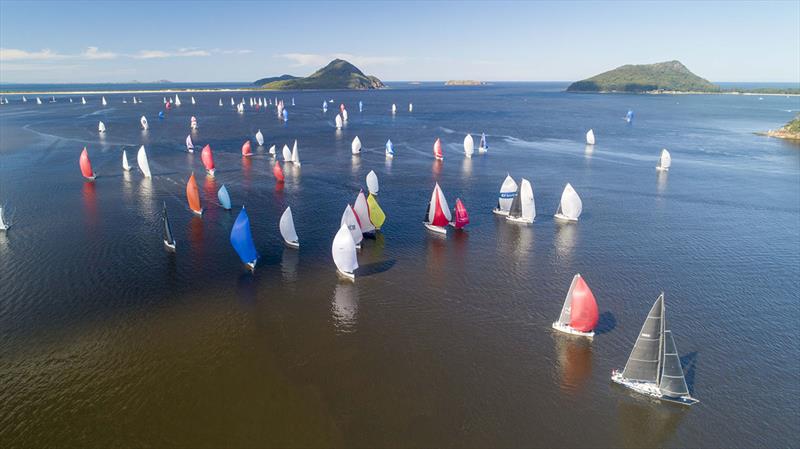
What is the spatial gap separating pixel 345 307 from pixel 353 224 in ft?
36.2

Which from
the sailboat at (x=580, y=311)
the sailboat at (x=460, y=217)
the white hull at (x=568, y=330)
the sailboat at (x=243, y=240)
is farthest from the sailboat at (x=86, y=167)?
the sailboat at (x=580, y=311)

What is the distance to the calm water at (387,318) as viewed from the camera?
24.0 m

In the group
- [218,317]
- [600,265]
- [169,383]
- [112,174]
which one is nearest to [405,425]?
[169,383]

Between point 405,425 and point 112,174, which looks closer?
point 405,425

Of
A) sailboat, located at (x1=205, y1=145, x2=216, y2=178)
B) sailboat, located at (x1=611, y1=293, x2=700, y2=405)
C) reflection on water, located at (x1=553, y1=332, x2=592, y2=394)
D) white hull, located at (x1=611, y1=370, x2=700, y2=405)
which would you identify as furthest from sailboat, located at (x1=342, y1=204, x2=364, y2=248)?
sailboat, located at (x1=205, y1=145, x2=216, y2=178)

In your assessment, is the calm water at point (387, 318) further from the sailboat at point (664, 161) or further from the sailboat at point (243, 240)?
the sailboat at point (664, 161)

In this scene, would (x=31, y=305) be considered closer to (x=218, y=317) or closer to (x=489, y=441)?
(x=218, y=317)

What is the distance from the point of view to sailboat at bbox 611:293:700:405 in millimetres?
25094

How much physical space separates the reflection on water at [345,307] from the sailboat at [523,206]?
74.4 ft

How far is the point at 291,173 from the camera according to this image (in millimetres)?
75812

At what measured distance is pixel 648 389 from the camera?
2591 cm

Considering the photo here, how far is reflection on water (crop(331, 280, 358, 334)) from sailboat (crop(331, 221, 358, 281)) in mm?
1043

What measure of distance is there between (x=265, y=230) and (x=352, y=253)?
1481 centimetres

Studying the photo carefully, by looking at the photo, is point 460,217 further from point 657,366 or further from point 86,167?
point 86,167
